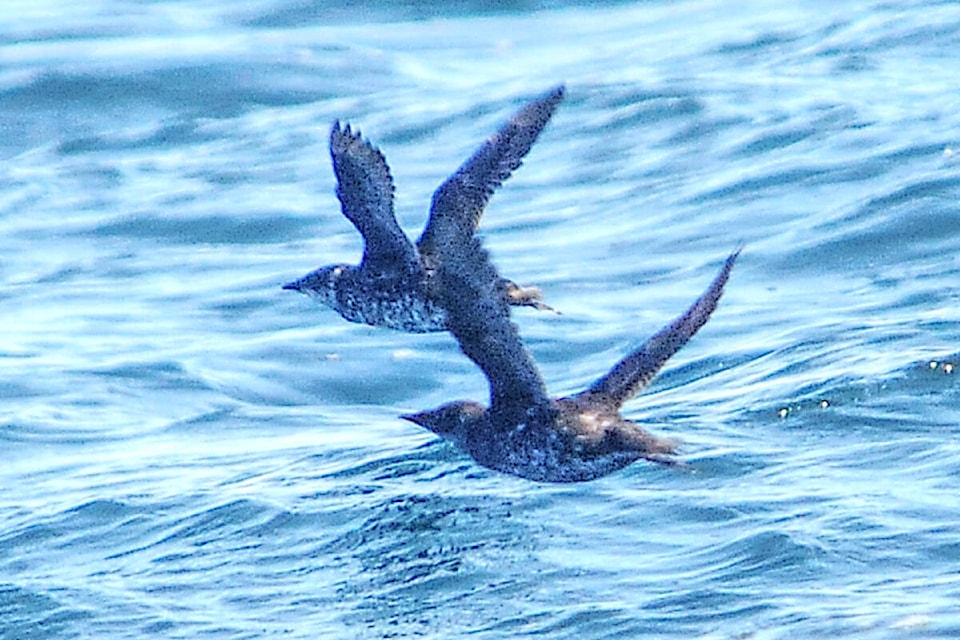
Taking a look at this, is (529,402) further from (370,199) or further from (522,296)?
(370,199)

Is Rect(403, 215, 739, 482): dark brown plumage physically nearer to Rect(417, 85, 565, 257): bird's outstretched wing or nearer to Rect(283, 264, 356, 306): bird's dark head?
Rect(417, 85, 565, 257): bird's outstretched wing

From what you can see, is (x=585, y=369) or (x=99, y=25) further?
(x=99, y=25)

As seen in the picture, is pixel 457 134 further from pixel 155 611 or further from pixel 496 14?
pixel 155 611

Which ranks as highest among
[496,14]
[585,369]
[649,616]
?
[496,14]

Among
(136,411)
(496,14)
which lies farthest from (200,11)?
(136,411)

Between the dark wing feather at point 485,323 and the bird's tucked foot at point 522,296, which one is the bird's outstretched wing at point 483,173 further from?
the dark wing feather at point 485,323
